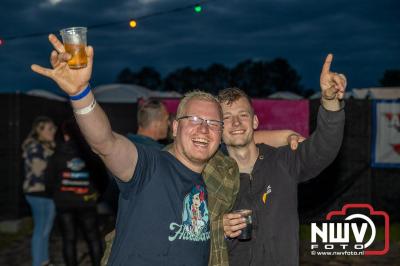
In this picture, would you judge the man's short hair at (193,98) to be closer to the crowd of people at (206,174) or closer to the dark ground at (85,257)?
the crowd of people at (206,174)

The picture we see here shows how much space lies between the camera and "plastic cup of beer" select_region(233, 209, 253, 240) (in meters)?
3.15

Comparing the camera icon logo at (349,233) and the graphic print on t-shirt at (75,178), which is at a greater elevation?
the graphic print on t-shirt at (75,178)

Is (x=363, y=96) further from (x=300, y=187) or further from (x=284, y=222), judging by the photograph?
(x=284, y=222)

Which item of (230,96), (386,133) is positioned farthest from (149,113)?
(386,133)

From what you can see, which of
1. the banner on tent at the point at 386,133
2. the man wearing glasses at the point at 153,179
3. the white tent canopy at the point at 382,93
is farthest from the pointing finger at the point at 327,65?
the white tent canopy at the point at 382,93

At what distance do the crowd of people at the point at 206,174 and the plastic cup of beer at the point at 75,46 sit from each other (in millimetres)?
31

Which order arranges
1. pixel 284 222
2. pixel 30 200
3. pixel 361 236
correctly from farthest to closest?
pixel 361 236 → pixel 30 200 → pixel 284 222

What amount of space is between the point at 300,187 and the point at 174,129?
23.6ft

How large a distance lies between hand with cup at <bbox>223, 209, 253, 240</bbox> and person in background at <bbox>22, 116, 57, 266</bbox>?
4258mm

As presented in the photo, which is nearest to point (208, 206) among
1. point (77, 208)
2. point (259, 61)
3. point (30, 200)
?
point (77, 208)

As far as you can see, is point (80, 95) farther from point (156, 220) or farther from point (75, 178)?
point (75, 178)

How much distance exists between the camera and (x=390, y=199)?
991 cm

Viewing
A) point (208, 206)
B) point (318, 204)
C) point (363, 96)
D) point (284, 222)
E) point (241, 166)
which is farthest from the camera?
point (363, 96)

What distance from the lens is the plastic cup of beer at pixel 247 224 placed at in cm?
315
